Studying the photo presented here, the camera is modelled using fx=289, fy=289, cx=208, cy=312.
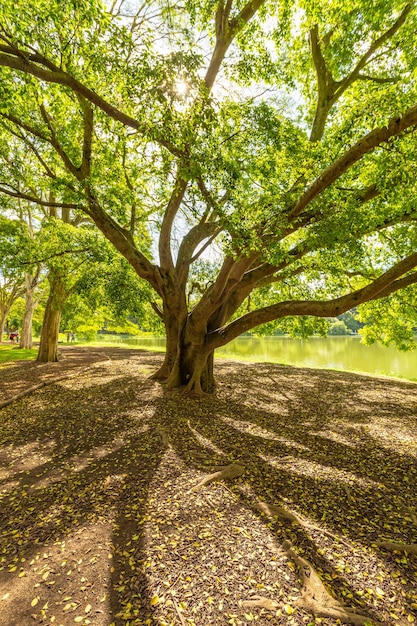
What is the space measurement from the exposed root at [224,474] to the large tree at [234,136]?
4030mm

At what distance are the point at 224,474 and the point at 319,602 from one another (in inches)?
84.4

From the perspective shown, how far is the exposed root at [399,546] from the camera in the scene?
322 centimetres

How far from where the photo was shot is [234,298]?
30.3ft

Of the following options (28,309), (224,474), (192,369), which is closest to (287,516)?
(224,474)

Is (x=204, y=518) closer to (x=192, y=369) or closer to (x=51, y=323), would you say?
(x=192, y=369)

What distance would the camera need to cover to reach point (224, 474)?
181 inches

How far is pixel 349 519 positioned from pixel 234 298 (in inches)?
253

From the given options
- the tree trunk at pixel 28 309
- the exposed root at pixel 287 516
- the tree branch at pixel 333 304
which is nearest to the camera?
the exposed root at pixel 287 516

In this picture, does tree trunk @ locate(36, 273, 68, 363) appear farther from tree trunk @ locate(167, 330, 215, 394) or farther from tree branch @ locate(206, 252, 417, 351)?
tree branch @ locate(206, 252, 417, 351)

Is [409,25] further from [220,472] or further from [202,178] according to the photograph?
[220,472]

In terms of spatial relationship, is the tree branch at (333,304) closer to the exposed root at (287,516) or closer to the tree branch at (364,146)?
the tree branch at (364,146)

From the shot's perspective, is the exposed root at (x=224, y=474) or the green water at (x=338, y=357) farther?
the green water at (x=338, y=357)

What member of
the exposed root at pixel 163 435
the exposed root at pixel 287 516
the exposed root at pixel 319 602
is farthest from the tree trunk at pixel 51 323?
the exposed root at pixel 319 602

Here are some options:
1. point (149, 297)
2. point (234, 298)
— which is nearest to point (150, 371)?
point (149, 297)
